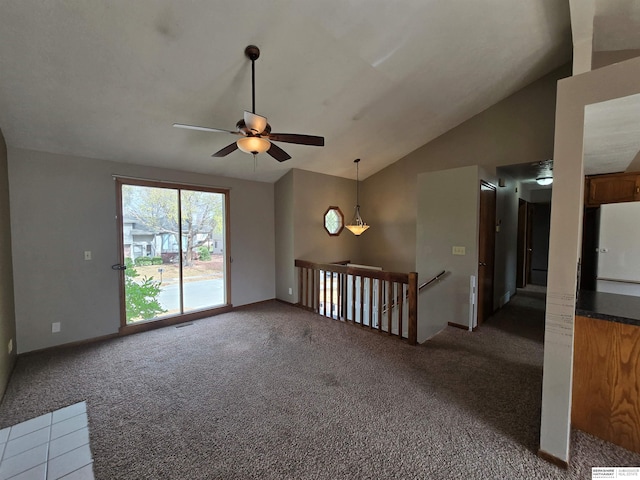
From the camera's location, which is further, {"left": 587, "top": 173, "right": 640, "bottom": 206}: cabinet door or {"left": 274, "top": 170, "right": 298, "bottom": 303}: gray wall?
{"left": 274, "top": 170, "right": 298, "bottom": 303}: gray wall

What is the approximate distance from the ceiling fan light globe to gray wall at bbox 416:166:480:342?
2.82 m

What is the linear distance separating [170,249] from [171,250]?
22 mm

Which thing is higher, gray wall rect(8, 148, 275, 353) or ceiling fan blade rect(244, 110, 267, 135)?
ceiling fan blade rect(244, 110, 267, 135)

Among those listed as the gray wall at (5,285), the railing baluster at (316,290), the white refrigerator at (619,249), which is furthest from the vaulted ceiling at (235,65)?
the railing baluster at (316,290)

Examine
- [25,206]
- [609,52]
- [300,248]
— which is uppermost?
[609,52]

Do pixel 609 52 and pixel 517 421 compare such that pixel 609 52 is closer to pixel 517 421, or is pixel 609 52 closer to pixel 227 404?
pixel 517 421

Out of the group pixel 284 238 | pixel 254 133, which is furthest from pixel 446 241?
pixel 254 133

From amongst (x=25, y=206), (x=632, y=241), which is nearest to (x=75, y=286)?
(x=25, y=206)

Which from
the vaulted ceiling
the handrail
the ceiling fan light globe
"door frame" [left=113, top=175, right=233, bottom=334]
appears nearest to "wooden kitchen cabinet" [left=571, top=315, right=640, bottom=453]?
the handrail

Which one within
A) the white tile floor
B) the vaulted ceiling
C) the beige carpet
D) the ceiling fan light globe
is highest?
the vaulted ceiling

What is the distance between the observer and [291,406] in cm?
228

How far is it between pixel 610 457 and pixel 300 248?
4403 mm

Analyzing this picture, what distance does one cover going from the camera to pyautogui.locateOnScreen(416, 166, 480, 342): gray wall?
3.86m

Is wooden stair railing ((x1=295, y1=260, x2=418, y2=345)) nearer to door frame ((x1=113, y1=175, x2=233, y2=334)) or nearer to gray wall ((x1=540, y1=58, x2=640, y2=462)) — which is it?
door frame ((x1=113, y1=175, x2=233, y2=334))
